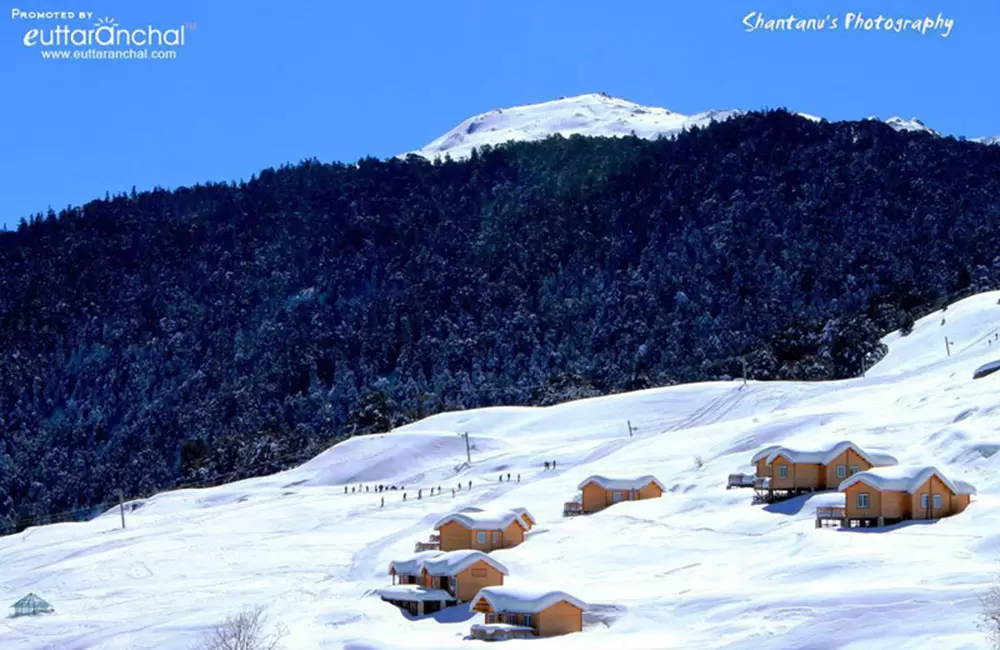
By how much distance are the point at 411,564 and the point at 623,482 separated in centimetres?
1881

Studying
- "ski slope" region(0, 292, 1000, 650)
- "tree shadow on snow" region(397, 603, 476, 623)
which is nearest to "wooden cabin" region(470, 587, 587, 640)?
"ski slope" region(0, 292, 1000, 650)

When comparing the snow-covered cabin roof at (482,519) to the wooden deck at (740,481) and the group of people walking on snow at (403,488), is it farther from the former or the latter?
the group of people walking on snow at (403,488)

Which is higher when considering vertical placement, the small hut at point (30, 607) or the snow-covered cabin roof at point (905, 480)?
the snow-covered cabin roof at point (905, 480)

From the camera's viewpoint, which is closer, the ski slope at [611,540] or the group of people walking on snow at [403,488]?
the ski slope at [611,540]

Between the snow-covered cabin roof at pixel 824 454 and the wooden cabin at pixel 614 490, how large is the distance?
7.90 meters

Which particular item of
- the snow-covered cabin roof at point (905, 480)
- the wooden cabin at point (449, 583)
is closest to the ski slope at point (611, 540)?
the wooden cabin at point (449, 583)

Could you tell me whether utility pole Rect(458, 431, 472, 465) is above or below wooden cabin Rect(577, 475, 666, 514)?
above

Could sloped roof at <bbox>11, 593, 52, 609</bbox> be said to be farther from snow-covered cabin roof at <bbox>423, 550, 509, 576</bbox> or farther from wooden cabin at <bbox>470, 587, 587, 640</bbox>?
wooden cabin at <bbox>470, 587, 587, 640</bbox>

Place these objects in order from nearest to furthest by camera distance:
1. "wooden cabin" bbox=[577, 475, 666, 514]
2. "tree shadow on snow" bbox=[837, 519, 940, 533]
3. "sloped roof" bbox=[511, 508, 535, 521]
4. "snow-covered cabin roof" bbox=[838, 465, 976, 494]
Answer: "tree shadow on snow" bbox=[837, 519, 940, 533], "snow-covered cabin roof" bbox=[838, 465, 976, 494], "sloped roof" bbox=[511, 508, 535, 521], "wooden cabin" bbox=[577, 475, 666, 514]

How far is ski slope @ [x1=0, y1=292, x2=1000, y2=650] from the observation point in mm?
50062

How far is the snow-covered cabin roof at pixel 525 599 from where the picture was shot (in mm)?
53000

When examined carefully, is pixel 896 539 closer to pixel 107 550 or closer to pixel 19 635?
pixel 19 635

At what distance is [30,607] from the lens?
66.3m

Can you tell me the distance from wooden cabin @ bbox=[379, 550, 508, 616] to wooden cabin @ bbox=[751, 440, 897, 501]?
57.2ft
